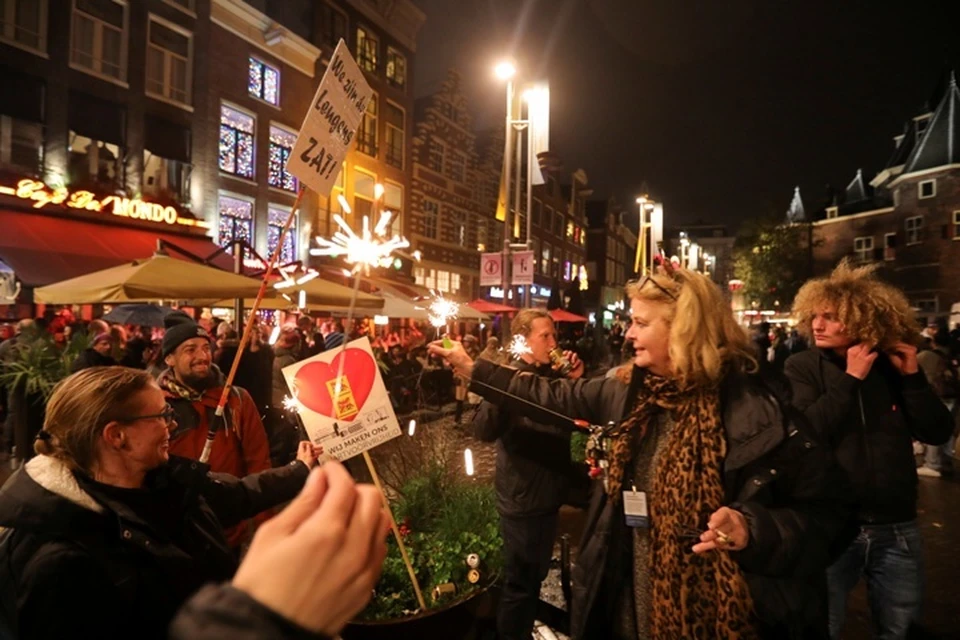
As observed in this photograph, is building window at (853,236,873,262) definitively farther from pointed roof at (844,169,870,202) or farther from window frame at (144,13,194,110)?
window frame at (144,13,194,110)

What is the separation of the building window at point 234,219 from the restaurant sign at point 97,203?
3.01 feet

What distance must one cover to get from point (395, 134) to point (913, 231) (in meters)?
36.0

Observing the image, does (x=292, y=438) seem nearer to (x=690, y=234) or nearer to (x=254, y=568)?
(x=254, y=568)

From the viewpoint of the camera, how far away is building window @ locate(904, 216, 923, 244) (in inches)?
1572

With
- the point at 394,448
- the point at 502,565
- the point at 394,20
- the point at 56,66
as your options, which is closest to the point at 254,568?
the point at 502,565

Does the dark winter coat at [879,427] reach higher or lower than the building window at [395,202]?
lower

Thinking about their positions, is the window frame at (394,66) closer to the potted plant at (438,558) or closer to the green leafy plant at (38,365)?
the green leafy plant at (38,365)

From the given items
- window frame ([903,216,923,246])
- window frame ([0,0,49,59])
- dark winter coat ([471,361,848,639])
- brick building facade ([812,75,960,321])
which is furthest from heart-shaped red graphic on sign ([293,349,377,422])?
window frame ([903,216,923,246])

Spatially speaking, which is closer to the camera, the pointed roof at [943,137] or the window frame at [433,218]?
the window frame at [433,218]

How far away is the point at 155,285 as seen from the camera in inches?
256

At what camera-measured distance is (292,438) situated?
6.61 m

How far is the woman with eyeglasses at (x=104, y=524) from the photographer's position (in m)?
1.53

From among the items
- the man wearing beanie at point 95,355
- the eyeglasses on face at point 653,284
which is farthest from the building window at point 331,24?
the eyeglasses on face at point 653,284

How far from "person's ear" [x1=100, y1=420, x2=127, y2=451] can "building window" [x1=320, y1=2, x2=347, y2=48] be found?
24122mm
